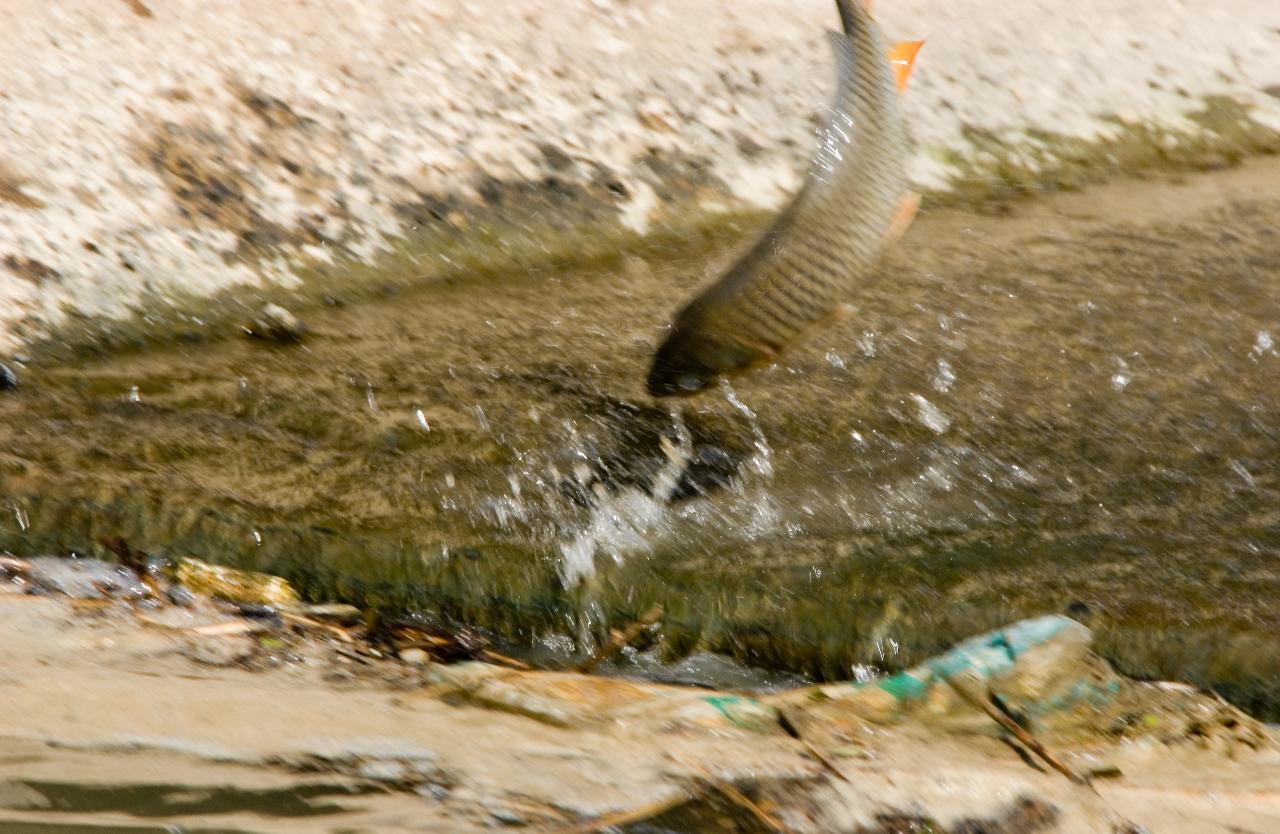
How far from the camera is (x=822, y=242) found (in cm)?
284

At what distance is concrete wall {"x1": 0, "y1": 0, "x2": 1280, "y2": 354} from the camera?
429cm

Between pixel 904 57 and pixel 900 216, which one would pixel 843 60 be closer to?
pixel 900 216

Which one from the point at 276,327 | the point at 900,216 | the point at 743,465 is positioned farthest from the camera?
the point at 276,327

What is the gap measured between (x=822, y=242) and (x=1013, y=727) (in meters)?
1.02

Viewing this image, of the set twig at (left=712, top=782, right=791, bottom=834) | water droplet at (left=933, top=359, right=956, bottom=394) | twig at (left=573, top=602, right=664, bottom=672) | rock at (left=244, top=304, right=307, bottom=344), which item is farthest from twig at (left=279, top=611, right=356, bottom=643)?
water droplet at (left=933, top=359, right=956, bottom=394)

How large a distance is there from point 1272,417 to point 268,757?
2.67m

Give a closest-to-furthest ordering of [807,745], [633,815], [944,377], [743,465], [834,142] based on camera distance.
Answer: [633,815] → [807,745] → [834,142] → [743,465] → [944,377]

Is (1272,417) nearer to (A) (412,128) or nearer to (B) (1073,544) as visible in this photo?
(B) (1073,544)

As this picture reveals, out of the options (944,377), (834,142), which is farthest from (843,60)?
(944,377)

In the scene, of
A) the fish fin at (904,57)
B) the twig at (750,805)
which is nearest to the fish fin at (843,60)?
the fish fin at (904,57)

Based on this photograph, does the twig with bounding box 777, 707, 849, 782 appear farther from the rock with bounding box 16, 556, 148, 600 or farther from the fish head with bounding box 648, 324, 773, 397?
the rock with bounding box 16, 556, 148, 600

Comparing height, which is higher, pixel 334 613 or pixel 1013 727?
pixel 1013 727

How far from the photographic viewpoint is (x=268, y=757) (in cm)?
183

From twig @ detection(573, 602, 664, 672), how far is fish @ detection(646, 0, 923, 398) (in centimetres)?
53
